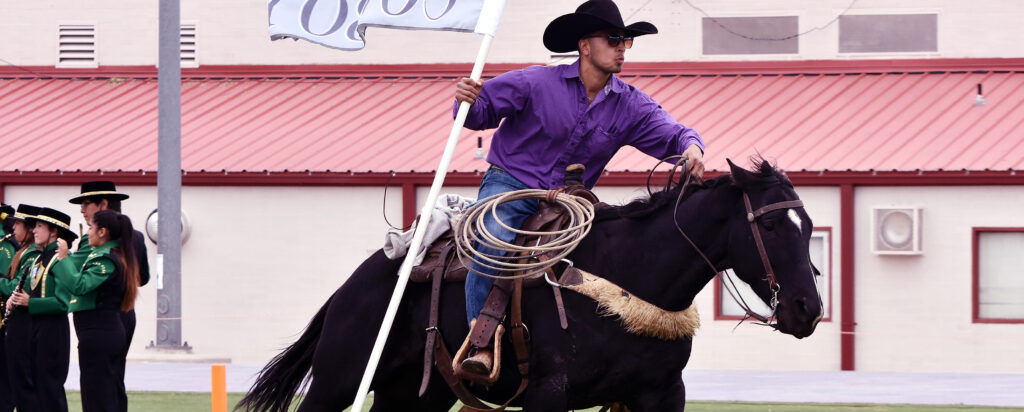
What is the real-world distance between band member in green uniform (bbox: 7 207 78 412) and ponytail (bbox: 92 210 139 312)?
1.41ft

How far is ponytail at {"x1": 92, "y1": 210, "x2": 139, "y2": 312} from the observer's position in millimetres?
10148

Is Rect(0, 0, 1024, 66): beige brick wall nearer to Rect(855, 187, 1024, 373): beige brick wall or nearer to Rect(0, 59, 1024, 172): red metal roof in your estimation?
Rect(0, 59, 1024, 172): red metal roof

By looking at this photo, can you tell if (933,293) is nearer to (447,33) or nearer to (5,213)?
(447,33)

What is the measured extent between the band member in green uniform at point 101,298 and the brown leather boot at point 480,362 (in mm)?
4351

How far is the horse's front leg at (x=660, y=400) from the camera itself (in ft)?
20.8

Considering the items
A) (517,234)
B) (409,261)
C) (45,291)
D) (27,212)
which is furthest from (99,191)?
(517,234)

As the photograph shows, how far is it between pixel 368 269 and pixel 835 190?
11.6 metres

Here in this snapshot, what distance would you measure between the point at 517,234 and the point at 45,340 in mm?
4937

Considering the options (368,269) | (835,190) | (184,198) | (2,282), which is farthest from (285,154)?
(368,269)

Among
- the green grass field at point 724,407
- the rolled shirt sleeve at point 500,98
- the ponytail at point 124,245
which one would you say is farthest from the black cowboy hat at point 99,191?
the rolled shirt sleeve at point 500,98

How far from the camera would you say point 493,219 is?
6.81 m

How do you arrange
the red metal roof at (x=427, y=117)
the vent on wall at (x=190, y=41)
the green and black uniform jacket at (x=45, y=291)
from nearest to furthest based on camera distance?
the green and black uniform jacket at (x=45, y=291) < the red metal roof at (x=427, y=117) < the vent on wall at (x=190, y=41)

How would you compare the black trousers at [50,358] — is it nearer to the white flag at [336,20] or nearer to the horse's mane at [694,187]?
the white flag at [336,20]

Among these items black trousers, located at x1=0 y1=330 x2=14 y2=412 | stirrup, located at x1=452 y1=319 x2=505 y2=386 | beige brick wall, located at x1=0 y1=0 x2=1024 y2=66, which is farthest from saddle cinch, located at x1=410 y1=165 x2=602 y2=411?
beige brick wall, located at x1=0 y1=0 x2=1024 y2=66
